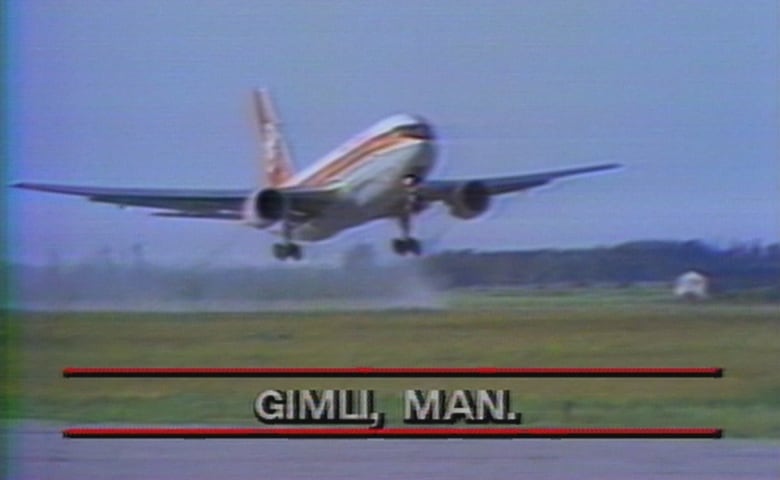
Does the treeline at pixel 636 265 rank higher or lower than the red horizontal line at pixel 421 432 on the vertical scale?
higher

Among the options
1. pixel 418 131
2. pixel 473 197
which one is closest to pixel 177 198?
pixel 418 131

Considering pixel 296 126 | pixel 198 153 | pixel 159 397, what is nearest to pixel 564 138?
pixel 296 126

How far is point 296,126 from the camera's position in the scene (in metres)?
4.12

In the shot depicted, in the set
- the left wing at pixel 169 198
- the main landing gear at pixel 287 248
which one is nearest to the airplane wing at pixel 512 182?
the main landing gear at pixel 287 248

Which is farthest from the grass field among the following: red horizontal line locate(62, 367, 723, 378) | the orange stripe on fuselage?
the orange stripe on fuselage

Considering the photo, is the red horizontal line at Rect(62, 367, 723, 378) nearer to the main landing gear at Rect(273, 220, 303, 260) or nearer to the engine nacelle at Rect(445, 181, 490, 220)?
the main landing gear at Rect(273, 220, 303, 260)

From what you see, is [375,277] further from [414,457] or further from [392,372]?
[414,457]

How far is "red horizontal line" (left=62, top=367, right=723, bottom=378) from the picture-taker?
13.5 feet

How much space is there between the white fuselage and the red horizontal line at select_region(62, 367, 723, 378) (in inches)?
16.1

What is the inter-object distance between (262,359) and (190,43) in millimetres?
976

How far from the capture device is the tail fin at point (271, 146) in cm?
406

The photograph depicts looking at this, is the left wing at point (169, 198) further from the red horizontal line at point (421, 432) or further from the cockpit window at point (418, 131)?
the red horizontal line at point (421, 432)

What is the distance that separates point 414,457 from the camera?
4.20 m

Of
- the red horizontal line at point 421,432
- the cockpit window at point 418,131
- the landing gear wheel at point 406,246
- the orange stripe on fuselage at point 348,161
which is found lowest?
the red horizontal line at point 421,432
